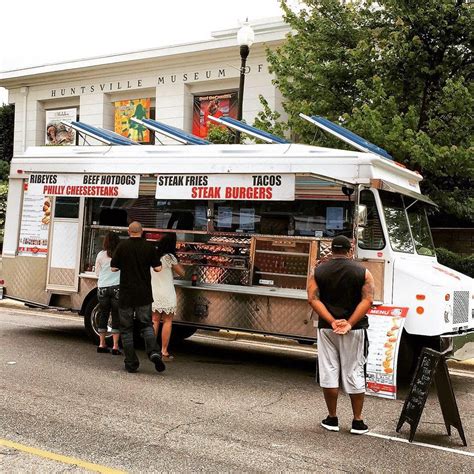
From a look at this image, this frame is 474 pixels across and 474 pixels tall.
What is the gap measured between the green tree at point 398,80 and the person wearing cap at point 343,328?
766cm

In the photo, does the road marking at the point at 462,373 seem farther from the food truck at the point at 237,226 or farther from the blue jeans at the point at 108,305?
the blue jeans at the point at 108,305

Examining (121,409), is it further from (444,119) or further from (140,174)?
(444,119)

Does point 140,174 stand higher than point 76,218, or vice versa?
point 140,174

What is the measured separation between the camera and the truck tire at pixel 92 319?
9898mm

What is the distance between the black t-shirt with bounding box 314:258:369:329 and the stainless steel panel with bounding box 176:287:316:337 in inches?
97.2

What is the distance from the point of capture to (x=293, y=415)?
6.45 m

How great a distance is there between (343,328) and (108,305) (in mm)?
4461

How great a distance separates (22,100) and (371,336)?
985 inches

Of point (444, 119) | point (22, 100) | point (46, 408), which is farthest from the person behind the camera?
point (22, 100)

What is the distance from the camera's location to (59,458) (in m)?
4.74

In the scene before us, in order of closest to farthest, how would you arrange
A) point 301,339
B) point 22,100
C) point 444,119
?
point 301,339, point 444,119, point 22,100

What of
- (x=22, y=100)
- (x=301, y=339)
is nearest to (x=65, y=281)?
(x=301, y=339)

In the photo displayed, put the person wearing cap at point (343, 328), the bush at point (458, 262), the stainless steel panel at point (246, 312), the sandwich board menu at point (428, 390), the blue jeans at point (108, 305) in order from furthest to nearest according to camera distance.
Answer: the bush at point (458, 262) → the blue jeans at point (108, 305) → the stainless steel panel at point (246, 312) → the person wearing cap at point (343, 328) → the sandwich board menu at point (428, 390)

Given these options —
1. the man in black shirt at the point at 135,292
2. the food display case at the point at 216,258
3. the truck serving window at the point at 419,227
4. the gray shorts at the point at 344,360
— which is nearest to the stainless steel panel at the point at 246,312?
the food display case at the point at 216,258
